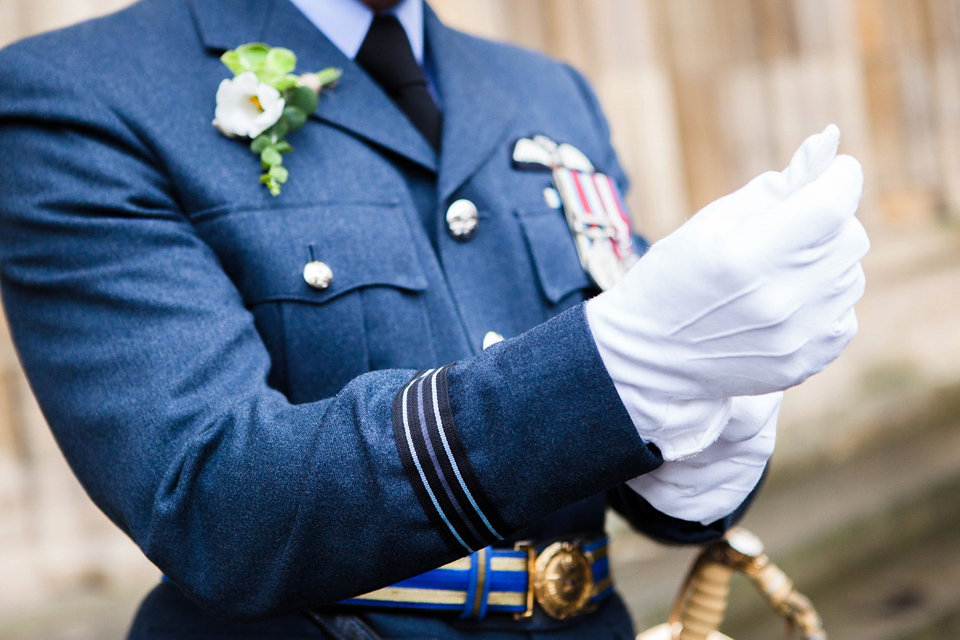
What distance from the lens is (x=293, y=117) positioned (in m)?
0.97

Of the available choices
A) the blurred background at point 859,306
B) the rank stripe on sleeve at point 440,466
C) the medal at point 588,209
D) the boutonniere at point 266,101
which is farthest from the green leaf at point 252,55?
the blurred background at point 859,306

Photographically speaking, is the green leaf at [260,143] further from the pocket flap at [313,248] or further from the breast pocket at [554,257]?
the breast pocket at [554,257]

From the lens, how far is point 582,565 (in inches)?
40.5

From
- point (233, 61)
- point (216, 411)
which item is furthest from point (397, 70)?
point (216, 411)

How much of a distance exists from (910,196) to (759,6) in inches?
52.3

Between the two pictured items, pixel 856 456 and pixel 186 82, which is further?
pixel 856 456

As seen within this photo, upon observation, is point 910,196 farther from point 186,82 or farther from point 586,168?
point 186,82

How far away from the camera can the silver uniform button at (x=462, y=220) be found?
3.35ft

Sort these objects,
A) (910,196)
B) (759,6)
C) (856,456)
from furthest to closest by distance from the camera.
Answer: (910,196) → (759,6) → (856,456)

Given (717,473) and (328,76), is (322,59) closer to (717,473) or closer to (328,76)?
(328,76)

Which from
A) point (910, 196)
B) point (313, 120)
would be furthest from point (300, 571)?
point (910, 196)

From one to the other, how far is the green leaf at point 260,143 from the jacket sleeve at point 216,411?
10 centimetres

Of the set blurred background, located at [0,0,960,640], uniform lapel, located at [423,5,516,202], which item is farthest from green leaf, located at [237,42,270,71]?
blurred background, located at [0,0,960,640]

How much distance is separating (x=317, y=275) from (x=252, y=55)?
27 centimetres
